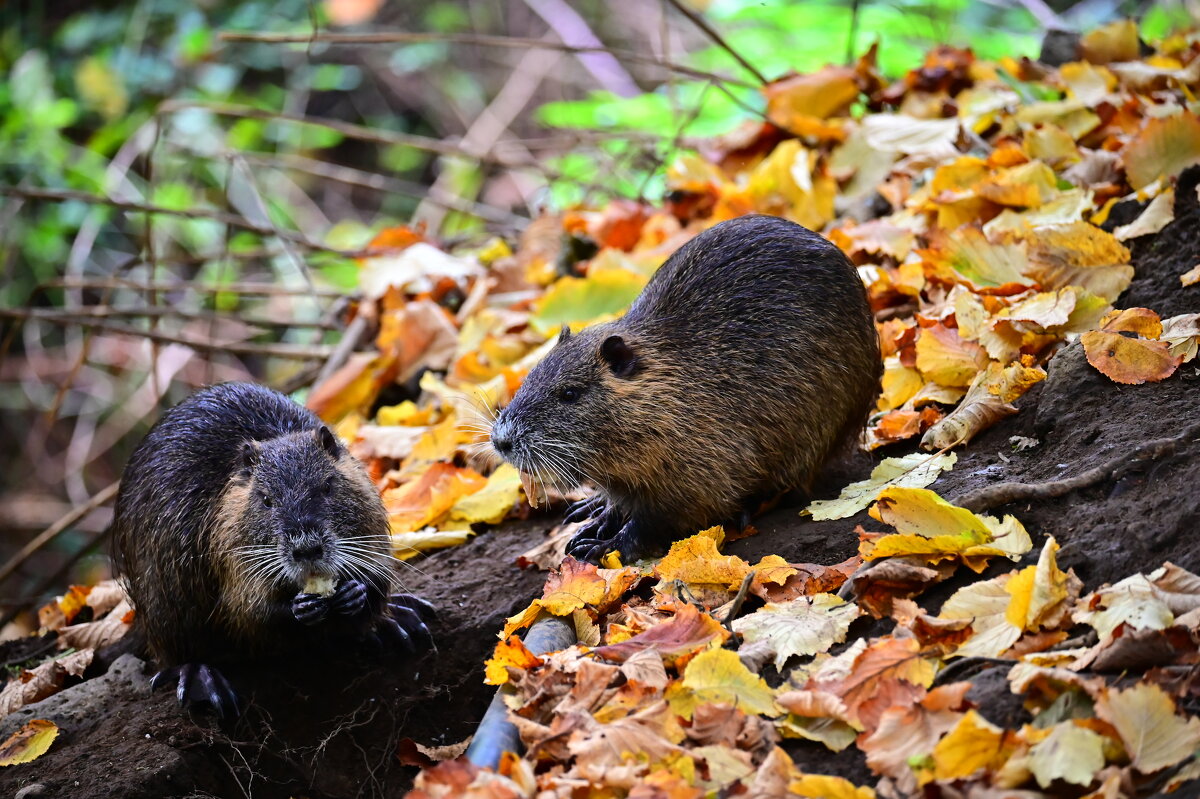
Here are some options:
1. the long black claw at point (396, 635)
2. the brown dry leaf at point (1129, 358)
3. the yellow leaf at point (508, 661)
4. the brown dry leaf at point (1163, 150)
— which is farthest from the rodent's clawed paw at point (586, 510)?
the brown dry leaf at point (1163, 150)

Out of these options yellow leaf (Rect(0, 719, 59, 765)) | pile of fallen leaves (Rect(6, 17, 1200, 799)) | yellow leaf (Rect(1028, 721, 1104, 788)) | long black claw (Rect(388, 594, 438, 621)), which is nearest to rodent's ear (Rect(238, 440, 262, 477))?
long black claw (Rect(388, 594, 438, 621))

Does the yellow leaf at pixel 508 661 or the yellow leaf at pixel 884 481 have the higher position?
the yellow leaf at pixel 884 481

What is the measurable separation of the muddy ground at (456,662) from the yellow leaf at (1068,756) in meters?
0.64

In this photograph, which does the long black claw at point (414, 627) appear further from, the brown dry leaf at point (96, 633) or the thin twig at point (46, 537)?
the thin twig at point (46, 537)

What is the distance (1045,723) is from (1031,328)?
6.37 feet

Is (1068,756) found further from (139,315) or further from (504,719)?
(139,315)

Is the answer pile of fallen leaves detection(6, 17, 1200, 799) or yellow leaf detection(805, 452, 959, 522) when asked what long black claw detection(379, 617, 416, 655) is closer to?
pile of fallen leaves detection(6, 17, 1200, 799)

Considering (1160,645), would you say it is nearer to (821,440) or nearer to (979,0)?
(821,440)

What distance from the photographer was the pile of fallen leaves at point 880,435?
7.89ft

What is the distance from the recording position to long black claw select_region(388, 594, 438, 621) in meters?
3.96

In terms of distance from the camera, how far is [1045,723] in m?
2.35

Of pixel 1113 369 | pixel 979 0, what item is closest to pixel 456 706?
pixel 1113 369

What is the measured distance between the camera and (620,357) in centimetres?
396

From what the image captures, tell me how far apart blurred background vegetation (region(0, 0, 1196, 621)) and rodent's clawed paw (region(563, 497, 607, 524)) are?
3.22 metres
